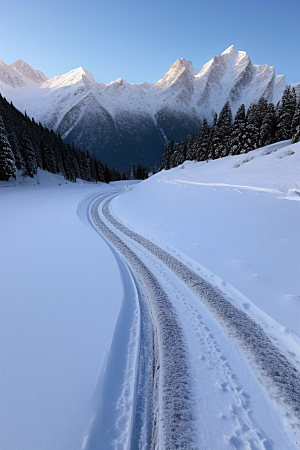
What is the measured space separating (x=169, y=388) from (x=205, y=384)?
52 centimetres

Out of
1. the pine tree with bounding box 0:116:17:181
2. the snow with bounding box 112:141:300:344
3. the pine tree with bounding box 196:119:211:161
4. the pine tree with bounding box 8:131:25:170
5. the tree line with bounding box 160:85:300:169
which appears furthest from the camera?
the pine tree with bounding box 196:119:211:161

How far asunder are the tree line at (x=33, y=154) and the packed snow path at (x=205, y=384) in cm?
3689

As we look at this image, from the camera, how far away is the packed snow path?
2129 millimetres

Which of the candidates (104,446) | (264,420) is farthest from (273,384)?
(104,446)

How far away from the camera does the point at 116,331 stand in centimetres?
343

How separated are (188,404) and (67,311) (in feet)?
8.46

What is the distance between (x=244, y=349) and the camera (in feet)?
10.6

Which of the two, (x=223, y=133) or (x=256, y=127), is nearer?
(x=256, y=127)

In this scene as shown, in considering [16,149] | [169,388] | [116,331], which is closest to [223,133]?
[16,149]

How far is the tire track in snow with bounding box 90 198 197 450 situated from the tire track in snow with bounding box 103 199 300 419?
0.93m

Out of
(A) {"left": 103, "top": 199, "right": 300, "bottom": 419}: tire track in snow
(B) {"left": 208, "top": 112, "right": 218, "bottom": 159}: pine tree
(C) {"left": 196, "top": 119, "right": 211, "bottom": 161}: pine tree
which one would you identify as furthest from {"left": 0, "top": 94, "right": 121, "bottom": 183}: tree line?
(B) {"left": 208, "top": 112, "right": 218, "bottom": 159}: pine tree

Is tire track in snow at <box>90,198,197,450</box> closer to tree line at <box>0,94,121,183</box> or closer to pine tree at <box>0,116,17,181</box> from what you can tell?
pine tree at <box>0,116,17,181</box>

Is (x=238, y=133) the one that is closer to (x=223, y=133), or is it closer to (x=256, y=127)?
(x=256, y=127)

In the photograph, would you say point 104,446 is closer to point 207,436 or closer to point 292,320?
point 207,436
